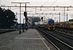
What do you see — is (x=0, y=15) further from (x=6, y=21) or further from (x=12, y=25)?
(x=12, y=25)

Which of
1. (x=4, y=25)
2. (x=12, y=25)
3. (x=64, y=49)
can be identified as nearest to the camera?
(x=64, y=49)

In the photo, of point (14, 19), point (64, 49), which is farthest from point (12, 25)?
point (64, 49)

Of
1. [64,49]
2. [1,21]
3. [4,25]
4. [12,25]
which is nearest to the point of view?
[64,49]

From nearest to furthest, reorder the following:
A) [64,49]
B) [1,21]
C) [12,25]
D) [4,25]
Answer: [64,49]
[1,21]
[4,25]
[12,25]

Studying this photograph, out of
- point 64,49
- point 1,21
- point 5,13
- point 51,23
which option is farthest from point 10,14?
point 64,49

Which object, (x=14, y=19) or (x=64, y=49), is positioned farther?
(x=14, y=19)

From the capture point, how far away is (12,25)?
480ft

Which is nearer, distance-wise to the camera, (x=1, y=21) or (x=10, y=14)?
(x=1, y=21)

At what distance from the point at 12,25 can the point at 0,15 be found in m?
16.7

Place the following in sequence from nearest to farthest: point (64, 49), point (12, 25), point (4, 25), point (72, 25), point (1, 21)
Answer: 1. point (64, 49)
2. point (72, 25)
3. point (1, 21)
4. point (4, 25)
5. point (12, 25)

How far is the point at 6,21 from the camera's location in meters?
132

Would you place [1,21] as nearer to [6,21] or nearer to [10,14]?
[6,21]

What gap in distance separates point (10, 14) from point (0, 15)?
1217 cm

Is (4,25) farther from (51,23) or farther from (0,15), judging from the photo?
(51,23)
